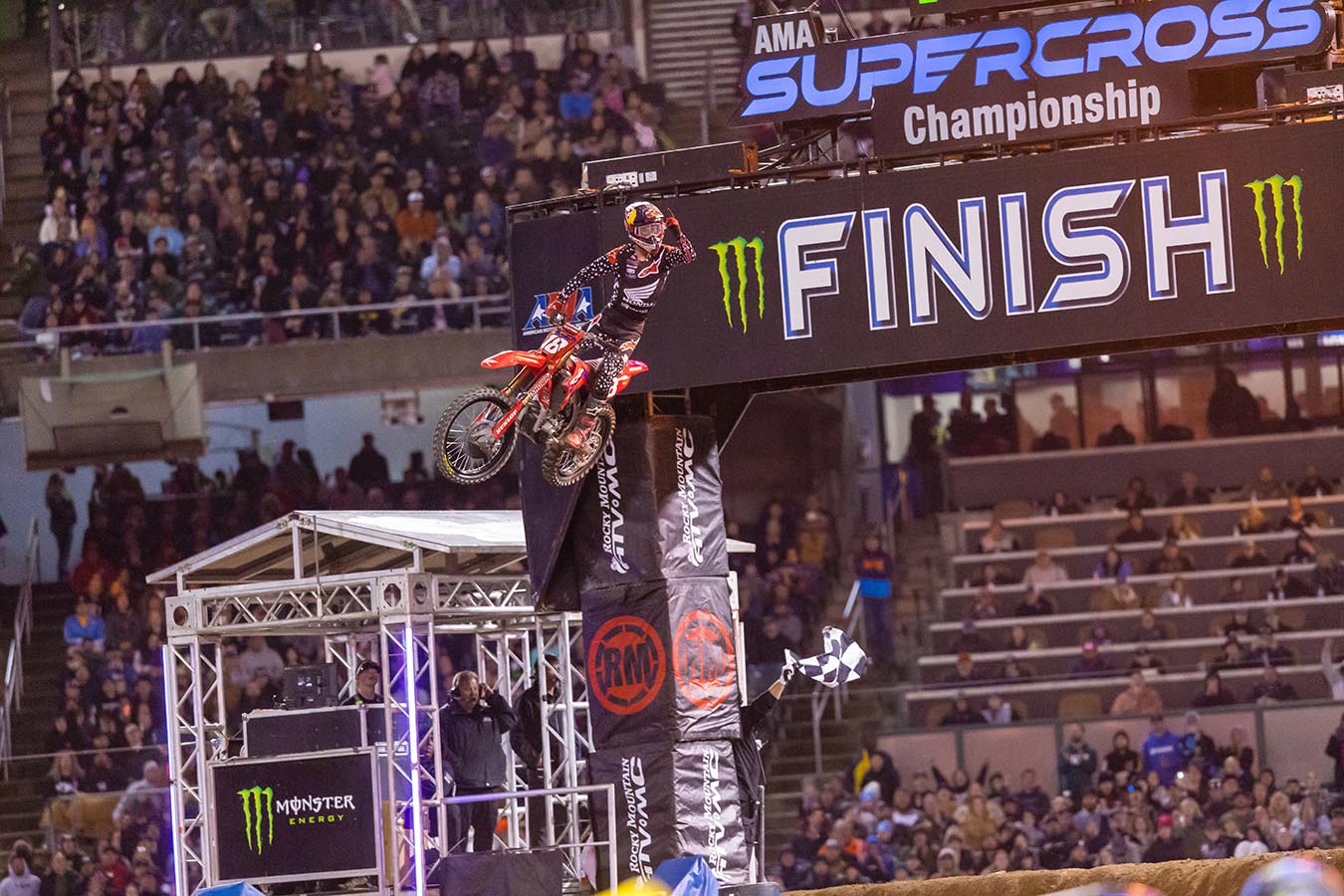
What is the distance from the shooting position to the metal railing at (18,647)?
2420 cm

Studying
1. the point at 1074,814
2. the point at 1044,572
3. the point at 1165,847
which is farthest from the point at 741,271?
the point at 1044,572

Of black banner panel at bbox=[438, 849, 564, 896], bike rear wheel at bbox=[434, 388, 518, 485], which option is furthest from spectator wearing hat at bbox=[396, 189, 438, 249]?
black banner panel at bbox=[438, 849, 564, 896]

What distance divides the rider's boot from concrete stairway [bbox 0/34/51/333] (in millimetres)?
16867

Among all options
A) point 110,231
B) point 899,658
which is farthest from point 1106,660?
point 110,231

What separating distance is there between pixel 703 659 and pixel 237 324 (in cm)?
1383

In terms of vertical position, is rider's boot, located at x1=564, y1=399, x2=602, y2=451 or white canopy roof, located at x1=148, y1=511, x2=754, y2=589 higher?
rider's boot, located at x1=564, y1=399, x2=602, y2=451

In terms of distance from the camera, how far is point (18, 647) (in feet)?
86.3

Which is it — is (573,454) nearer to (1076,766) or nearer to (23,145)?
(1076,766)

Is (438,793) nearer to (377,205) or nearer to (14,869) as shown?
(14,869)

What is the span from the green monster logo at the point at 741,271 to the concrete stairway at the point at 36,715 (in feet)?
32.7

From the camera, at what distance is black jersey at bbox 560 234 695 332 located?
1377 centimetres

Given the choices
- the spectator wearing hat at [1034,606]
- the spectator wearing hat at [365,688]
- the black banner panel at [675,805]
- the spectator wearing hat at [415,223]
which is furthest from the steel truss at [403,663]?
the spectator wearing hat at [415,223]

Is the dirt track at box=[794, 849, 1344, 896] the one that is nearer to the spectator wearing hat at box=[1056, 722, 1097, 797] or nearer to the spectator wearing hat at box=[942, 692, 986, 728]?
the spectator wearing hat at box=[1056, 722, 1097, 797]

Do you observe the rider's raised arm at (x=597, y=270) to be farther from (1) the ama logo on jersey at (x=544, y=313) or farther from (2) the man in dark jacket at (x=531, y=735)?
(2) the man in dark jacket at (x=531, y=735)
